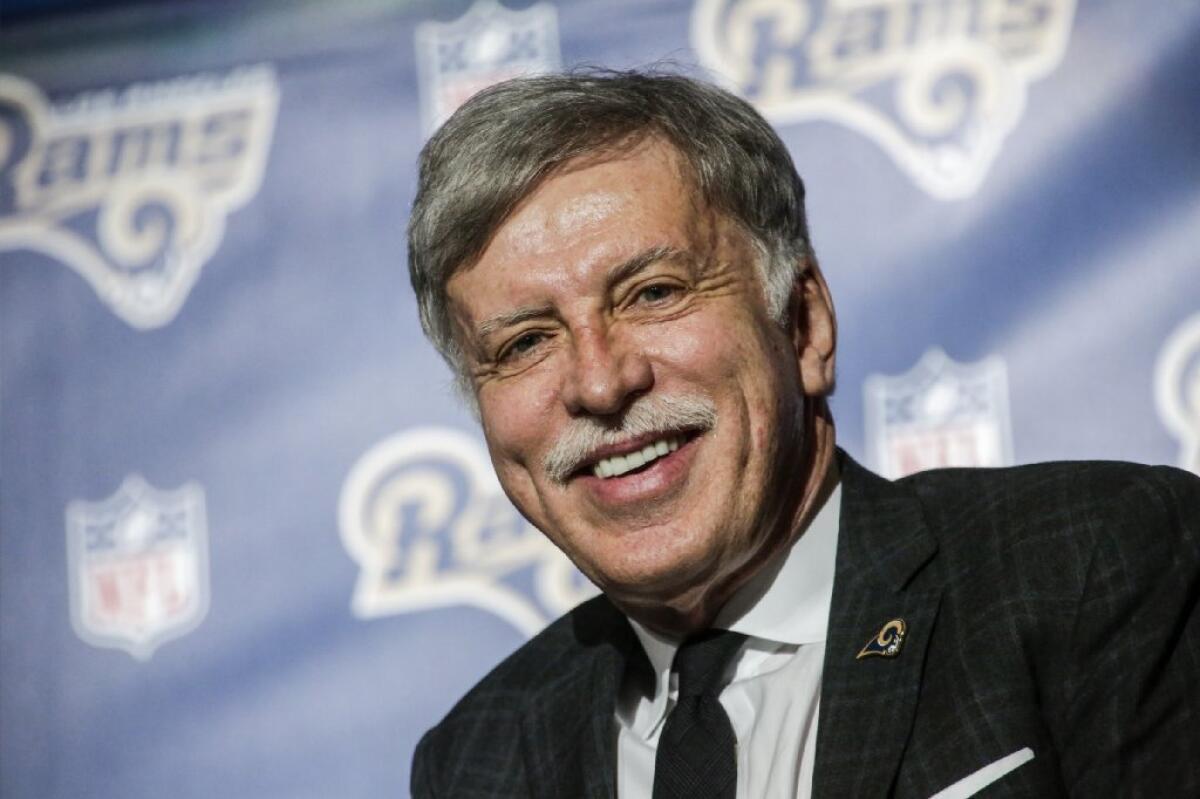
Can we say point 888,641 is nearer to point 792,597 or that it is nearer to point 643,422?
point 792,597

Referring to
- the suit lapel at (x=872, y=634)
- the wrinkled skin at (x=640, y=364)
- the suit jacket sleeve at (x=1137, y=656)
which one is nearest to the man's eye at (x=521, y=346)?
the wrinkled skin at (x=640, y=364)

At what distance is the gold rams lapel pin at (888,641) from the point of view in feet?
6.39

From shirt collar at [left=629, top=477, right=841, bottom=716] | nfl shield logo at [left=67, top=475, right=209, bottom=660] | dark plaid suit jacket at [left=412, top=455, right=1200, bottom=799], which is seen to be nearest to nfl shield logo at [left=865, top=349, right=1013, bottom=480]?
dark plaid suit jacket at [left=412, top=455, right=1200, bottom=799]

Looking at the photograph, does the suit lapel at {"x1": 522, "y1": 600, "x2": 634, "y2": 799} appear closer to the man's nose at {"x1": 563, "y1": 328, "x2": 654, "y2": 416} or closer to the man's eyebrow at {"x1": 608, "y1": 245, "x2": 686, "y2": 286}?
the man's nose at {"x1": 563, "y1": 328, "x2": 654, "y2": 416}

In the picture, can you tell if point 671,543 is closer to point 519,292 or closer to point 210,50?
point 519,292

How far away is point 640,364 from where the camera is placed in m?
1.96

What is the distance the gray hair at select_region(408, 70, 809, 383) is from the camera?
2053 mm

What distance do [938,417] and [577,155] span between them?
0.99m

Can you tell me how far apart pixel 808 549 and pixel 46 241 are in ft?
5.88

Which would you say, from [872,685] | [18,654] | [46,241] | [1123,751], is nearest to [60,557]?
[18,654]

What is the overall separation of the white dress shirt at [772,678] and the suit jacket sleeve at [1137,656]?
337 mm

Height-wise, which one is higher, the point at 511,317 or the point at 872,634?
the point at 511,317

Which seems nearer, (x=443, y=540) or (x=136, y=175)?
(x=443, y=540)

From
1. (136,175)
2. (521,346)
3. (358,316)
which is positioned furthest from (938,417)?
(136,175)
